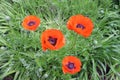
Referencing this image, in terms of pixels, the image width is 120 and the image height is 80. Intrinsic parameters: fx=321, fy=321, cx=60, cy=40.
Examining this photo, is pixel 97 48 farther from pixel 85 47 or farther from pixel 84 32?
pixel 84 32

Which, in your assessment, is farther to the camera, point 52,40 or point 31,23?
point 31,23

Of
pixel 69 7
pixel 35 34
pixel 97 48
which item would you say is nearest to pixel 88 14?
pixel 69 7

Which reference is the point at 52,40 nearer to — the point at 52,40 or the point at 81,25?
the point at 52,40

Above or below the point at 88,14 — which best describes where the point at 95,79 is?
below

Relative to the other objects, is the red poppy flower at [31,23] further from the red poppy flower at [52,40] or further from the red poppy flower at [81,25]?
the red poppy flower at [81,25]

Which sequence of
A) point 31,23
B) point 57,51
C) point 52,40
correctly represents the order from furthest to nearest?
point 57,51 → point 31,23 → point 52,40

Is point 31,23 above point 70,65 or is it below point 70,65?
above

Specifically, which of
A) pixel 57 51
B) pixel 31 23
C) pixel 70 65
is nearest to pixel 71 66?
pixel 70 65
